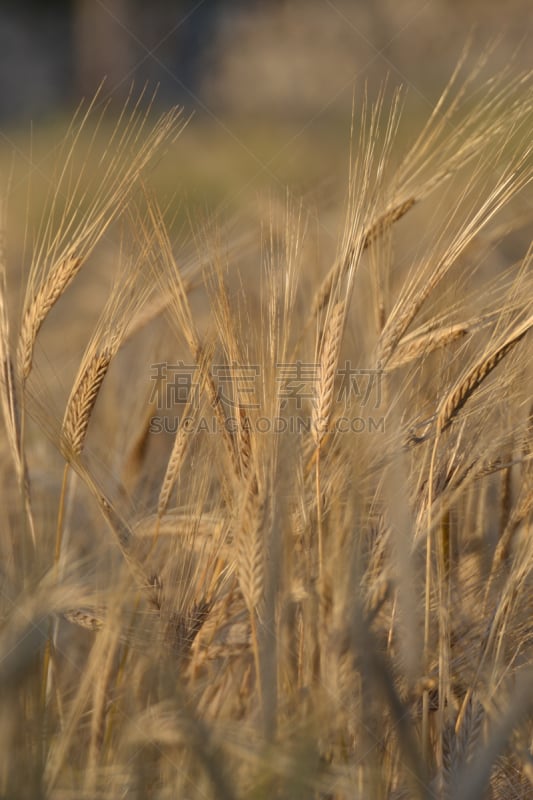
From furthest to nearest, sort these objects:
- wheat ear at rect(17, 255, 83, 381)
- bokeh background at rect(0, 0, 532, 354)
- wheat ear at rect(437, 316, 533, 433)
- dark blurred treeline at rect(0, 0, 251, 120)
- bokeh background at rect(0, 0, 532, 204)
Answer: dark blurred treeline at rect(0, 0, 251, 120) → bokeh background at rect(0, 0, 532, 204) → bokeh background at rect(0, 0, 532, 354) → wheat ear at rect(17, 255, 83, 381) → wheat ear at rect(437, 316, 533, 433)

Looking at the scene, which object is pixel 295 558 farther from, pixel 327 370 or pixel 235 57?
pixel 235 57

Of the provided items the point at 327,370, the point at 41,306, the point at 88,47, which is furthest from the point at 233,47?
the point at 327,370

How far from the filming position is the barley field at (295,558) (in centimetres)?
63

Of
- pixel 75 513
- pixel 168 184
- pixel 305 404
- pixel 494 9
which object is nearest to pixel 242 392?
pixel 305 404

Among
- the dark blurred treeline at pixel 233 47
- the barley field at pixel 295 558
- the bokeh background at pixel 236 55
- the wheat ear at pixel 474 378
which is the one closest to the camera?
the barley field at pixel 295 558

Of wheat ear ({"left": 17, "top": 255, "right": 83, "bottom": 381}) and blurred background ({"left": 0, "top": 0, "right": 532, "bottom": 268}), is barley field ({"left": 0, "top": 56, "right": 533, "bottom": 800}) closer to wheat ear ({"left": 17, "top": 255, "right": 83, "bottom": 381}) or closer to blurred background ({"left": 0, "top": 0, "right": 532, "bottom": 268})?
wheat ear ({"left": 17, "top": 255, "right": 83, "bottom": 381})

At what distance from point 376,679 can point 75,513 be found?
2.43ft

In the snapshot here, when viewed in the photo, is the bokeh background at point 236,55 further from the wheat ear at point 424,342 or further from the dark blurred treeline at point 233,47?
the wheat ear at point 424,342

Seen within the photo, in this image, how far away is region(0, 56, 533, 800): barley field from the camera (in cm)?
63

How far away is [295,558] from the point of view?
77 centimetres

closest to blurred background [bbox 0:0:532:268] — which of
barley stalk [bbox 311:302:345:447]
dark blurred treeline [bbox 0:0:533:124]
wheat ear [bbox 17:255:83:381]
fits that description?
dark blurred treeline [bbox 0:0:533:124]

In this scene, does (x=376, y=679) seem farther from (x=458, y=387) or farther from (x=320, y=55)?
(x=320, y=55)

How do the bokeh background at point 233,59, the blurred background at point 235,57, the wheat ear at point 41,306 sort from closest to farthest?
the wheat ear at point 41,306 → the bokeh background at point 233,59 → the blurred background at point 235,57

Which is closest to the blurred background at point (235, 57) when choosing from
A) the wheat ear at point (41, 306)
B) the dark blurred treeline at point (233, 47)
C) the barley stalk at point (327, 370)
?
the dark blurred treeline at point (233, 47)
